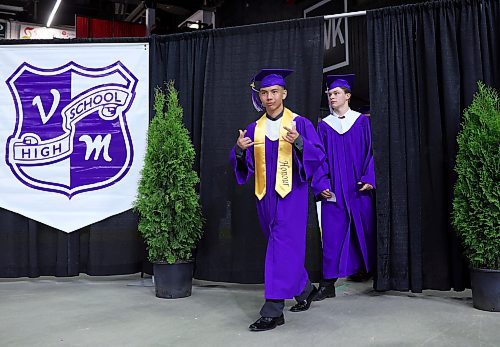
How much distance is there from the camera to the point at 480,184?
3.20 meters

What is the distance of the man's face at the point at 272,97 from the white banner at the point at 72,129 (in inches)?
64.0

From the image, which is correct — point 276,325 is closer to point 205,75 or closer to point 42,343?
point 42,343

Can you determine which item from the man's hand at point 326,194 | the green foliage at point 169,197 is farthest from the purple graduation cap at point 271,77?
the green foliage at point 169,197

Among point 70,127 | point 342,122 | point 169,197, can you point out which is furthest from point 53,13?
point 342,122

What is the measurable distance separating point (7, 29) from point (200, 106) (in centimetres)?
950

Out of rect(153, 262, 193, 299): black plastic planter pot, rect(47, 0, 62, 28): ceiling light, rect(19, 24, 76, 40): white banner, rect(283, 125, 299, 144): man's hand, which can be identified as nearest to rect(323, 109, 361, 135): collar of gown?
rect(283, 125, 299, 144): man's hand

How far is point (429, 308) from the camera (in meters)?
3.31

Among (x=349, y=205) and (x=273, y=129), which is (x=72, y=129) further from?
(x=349, y=205)

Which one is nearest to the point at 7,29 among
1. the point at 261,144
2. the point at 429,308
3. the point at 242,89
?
the point at 242,89

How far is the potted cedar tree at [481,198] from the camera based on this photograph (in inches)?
124

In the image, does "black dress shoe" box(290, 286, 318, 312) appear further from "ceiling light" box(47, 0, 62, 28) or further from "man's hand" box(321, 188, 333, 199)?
"ceiling light" box(47, 0, 62, 28)

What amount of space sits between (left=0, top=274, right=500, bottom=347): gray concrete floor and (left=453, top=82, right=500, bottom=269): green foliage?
420 millimetres

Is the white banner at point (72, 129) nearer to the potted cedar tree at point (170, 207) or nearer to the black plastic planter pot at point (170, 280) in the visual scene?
the potted cedar tree at point (170, 207)

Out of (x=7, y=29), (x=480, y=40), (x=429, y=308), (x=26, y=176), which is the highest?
(x=7, y=29)
